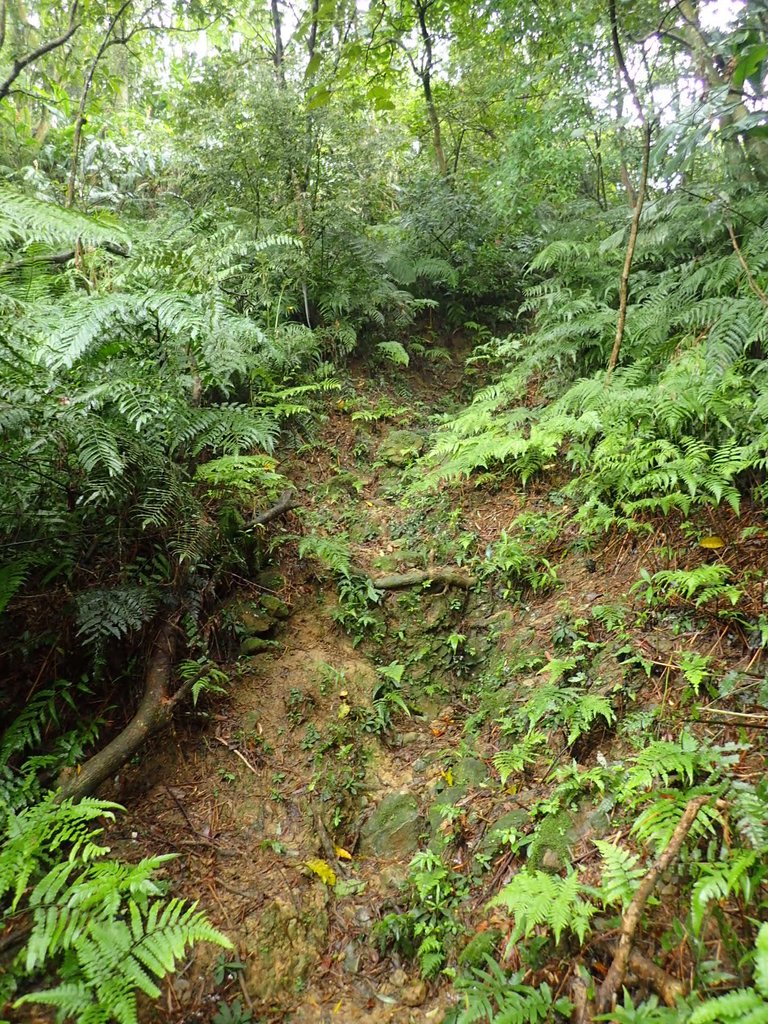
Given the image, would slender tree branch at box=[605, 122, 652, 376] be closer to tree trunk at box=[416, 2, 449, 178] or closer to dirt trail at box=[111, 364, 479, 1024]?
dirt trail at box=[111, 364, 479, 1024]

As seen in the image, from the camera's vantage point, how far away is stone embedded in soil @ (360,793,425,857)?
2924 mm

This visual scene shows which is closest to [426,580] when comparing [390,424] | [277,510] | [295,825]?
[277,510]

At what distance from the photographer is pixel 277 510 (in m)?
4.43

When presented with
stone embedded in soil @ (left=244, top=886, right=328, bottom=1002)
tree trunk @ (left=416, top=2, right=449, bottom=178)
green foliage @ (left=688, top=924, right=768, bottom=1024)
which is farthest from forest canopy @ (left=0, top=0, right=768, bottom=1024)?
stone embedded in soil @ (left=244, top=886, right=328, bottom=1002)

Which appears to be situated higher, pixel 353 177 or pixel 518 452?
pixel 353 177

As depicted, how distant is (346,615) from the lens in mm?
4117

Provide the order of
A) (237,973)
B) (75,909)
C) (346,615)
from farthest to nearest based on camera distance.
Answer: (346,615) → (237,973) → (75,909)

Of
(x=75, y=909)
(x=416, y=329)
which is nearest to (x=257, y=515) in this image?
(x=75, y=909)

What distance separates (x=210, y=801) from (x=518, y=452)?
3412mm

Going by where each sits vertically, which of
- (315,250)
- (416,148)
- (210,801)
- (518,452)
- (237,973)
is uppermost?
(416,148)

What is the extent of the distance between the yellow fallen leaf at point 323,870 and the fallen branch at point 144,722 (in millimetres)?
1076

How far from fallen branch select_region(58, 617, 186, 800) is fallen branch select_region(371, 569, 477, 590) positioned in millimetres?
1713

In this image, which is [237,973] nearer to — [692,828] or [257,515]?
[692,828]

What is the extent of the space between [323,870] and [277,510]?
8.43 ft
